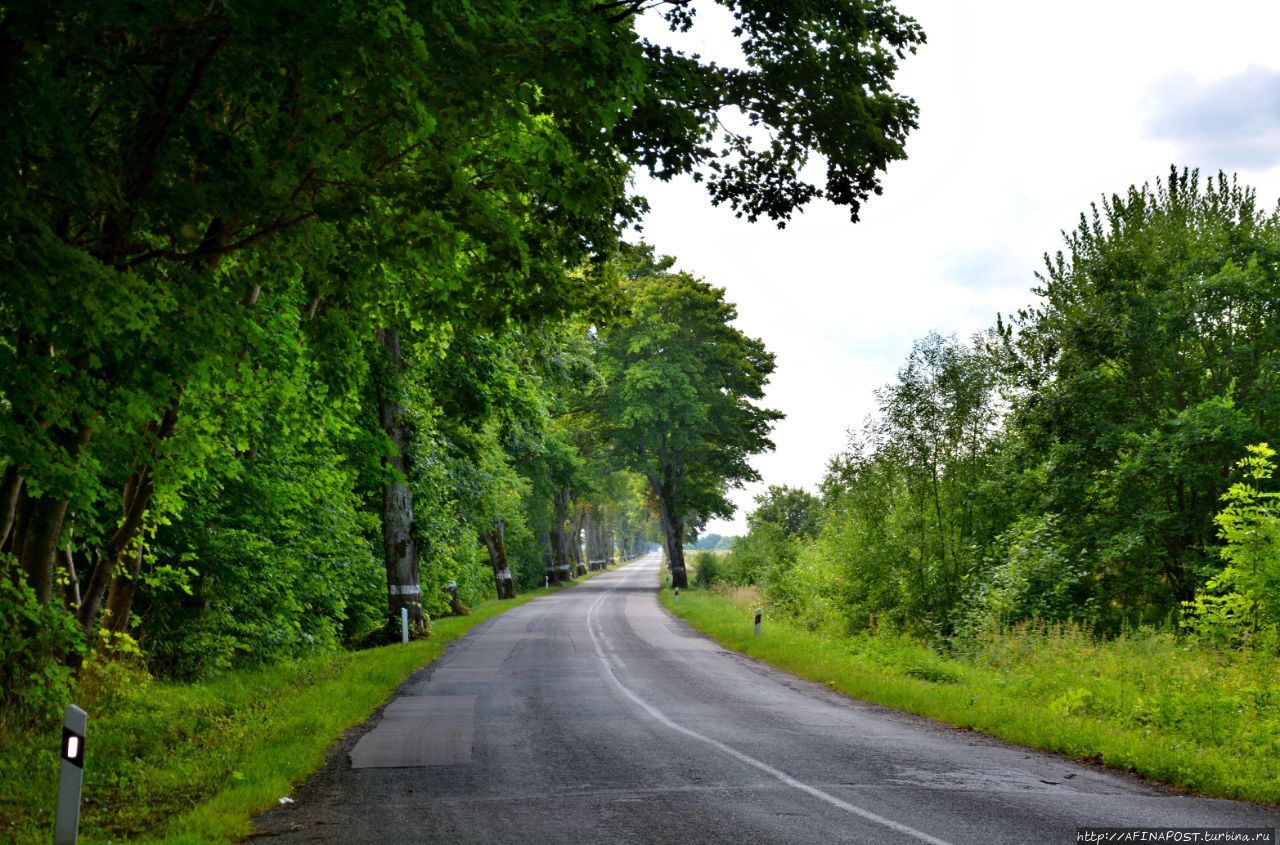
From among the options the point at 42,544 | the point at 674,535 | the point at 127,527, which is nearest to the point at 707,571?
the point at 674,535

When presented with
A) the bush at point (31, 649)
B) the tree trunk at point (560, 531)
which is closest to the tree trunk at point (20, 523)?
the bush at point (31, 649)

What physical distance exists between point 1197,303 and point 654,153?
17.4m

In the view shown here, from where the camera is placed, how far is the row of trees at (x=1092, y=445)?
2077cm

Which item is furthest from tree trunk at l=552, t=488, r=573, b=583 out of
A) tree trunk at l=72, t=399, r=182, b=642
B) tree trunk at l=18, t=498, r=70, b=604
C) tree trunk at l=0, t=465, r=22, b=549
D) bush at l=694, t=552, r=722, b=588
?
tree trunk at l=0, t=465, r=22, b=549

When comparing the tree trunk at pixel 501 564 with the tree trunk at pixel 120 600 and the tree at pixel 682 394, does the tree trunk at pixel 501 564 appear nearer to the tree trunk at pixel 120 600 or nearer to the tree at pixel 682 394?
the tree at pixel 682 394

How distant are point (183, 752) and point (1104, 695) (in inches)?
438

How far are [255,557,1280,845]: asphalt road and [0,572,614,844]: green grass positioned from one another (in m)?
0.41

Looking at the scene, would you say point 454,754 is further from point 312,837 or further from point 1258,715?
point 1258,715

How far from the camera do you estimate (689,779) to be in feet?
28.6

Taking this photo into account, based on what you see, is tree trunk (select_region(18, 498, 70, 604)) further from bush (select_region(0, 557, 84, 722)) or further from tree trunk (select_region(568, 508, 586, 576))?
tree trunk (select_region(568, 508, 586, 576))

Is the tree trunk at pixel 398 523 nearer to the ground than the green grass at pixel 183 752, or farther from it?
farther from it

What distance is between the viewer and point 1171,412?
73.4 feet

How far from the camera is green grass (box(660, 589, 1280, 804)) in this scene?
373 inches

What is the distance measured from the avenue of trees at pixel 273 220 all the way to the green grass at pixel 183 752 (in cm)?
79
